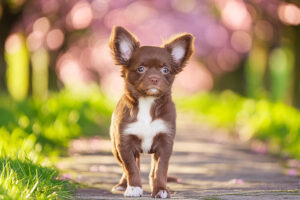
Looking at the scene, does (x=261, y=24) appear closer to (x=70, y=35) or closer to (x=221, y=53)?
(x=70, y=35)

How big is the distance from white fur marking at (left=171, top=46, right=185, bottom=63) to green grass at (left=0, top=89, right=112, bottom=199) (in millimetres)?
1514

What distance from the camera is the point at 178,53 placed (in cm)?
532

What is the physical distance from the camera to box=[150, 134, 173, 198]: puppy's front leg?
491 centimetres

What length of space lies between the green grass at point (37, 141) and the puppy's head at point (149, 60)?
1103 mm

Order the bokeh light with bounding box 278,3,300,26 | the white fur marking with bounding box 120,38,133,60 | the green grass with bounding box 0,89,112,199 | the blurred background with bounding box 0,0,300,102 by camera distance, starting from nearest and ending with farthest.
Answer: the green grass with bounding box 0,89,112,199 < the white fur marking with bounding box 120,38,133,60 < the bokeh light with bounding box 278,3,300,26 < the blurred background with bounding box 0,0,300,102

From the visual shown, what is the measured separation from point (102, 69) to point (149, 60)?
21.8 m

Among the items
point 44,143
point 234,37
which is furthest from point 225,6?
point 44,143

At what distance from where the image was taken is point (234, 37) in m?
23.1

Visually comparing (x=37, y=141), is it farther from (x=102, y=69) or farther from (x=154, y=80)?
(x=102, y=69)

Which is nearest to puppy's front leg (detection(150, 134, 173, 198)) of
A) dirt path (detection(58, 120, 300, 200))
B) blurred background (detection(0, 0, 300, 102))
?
dirt path (detection(58, 120, 300, 200))

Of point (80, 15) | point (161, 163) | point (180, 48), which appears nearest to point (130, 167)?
point (161, 163)

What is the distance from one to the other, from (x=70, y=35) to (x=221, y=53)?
27.3 feet

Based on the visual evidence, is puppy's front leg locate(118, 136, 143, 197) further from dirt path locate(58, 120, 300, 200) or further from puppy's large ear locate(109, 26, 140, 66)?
puppy's large ear locate(109, 26, 140, 66)

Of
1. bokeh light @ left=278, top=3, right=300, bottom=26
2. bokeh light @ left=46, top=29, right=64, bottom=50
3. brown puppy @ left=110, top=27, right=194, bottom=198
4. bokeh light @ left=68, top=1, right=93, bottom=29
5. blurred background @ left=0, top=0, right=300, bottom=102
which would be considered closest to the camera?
brown puppy @ left=110, top=27, right=194, bottom=198
